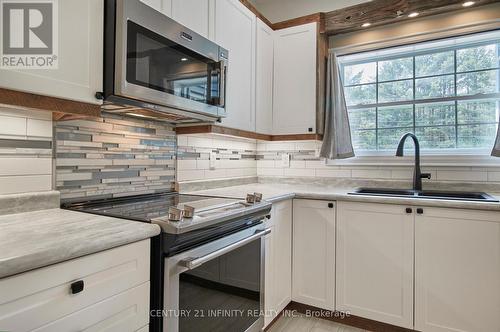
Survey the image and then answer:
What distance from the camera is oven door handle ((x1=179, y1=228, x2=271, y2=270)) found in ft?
3.77

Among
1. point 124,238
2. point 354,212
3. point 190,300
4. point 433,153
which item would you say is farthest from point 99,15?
point 433,153

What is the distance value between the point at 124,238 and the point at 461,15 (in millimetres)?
2712

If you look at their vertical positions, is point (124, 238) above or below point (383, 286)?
above

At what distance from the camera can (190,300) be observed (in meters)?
1.21

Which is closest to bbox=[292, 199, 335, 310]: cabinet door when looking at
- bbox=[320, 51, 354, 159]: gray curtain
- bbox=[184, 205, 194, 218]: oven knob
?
bbox=[320, 51, 354, 159]: gray curtain

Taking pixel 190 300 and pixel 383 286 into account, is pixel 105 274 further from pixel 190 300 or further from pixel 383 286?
pixel 383 286

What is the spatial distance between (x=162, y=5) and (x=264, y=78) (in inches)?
44.6

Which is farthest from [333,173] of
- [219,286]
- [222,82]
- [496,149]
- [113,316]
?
[113,316]

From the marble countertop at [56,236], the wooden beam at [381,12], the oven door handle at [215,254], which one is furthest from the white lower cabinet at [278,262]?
the wooden beam at [381,12]

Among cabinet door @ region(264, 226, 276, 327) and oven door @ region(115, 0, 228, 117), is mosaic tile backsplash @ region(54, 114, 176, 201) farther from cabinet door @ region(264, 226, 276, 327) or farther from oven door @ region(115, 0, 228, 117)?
cabinet door @ region(264, 226, 276, 327)

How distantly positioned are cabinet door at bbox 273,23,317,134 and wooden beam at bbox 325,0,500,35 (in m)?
0.21

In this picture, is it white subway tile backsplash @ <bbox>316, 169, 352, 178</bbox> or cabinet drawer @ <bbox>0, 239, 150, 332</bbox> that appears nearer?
cabinet drawer @ <bbox>0, 239, 150, 332</bbox>

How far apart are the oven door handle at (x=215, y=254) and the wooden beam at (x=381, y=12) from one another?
184 cm

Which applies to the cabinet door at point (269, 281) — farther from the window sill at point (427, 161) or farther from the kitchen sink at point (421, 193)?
the window sill at point (427, 161)
